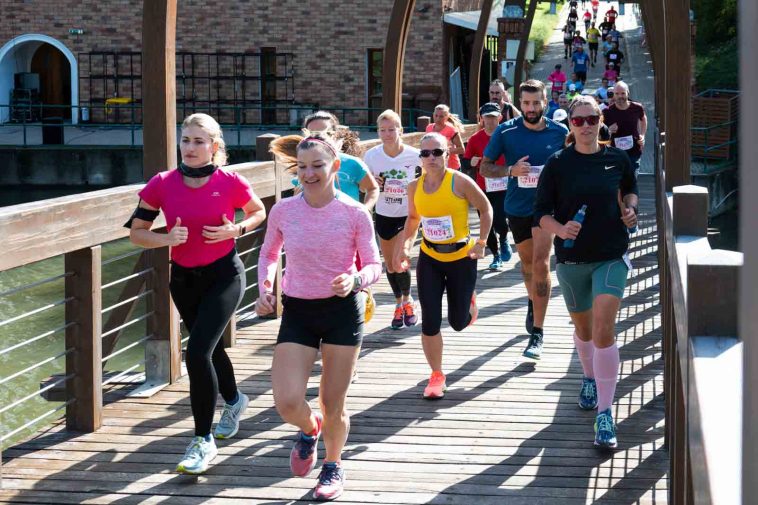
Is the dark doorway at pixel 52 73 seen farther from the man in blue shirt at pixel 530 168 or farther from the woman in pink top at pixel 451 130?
the man in blue shirt at pixel 530 168

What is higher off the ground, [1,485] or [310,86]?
[310,86]

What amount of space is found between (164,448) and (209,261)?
3.31ft

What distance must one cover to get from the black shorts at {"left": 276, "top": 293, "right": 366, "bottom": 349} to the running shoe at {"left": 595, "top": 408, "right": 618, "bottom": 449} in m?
1.45

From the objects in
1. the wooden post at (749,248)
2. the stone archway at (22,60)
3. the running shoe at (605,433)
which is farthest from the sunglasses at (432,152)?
the stone archway at (22,60)

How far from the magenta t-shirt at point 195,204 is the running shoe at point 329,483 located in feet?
3.79

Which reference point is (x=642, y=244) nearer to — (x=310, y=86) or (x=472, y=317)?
(x=472, y=317)

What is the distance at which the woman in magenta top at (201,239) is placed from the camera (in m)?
5.86

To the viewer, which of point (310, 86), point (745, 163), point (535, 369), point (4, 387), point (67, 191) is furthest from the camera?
point (310, 86)

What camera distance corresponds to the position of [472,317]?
7.76m

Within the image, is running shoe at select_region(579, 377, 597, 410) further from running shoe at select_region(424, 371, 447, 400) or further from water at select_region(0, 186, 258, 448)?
water at select_region(0, 186, 258, 448)

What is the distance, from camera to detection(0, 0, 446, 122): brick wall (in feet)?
122

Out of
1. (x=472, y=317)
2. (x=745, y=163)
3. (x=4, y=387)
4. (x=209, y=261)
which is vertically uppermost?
(x=745, y=163)

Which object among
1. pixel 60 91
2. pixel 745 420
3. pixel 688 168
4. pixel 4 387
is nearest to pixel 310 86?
pixel 60 91

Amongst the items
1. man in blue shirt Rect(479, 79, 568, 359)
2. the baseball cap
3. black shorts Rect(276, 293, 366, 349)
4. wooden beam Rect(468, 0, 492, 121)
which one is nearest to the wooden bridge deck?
man in blue shirt Rect(479, 79, 568, 359)
